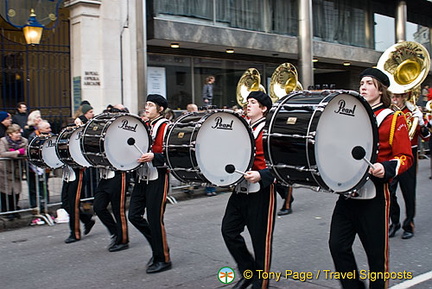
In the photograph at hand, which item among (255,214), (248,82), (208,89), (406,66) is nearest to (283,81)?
(248,82)

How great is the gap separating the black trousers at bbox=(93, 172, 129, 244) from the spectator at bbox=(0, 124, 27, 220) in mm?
2628

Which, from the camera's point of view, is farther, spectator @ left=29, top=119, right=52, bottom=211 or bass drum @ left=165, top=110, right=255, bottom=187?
spectator @ left=29, top=119, right=52, bottom=211

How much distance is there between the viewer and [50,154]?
756cm

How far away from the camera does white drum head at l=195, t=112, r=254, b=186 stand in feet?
15.0

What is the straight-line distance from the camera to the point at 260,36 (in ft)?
60.1

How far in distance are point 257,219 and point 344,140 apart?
1246mm

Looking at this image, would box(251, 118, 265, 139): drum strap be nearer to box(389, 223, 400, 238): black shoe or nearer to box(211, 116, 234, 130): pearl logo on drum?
box(211, 116, 234, 130): pearl logo on drum

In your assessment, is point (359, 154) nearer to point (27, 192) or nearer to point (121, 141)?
point (121, 141)

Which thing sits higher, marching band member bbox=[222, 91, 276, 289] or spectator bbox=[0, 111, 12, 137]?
spectator bbox=[0, 111, 12, 137]

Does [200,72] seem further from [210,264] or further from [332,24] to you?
[210,264]

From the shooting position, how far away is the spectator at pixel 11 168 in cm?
849

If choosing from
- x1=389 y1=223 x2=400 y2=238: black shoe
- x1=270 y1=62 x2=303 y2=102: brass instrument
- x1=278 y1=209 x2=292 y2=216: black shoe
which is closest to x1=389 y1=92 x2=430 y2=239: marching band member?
x1=389 y1=223 x2=400 y2=238: black shoe

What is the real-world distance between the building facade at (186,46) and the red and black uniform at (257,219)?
30.6ft

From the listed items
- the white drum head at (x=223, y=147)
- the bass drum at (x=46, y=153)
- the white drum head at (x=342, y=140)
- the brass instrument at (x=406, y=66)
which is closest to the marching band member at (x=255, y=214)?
the white drum head at (x=223, y=147)
